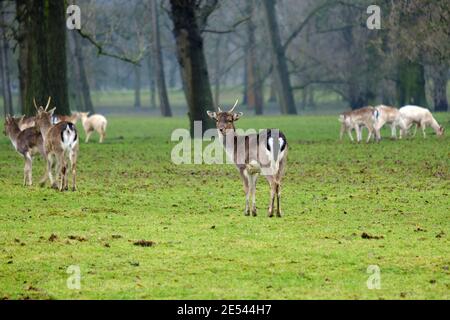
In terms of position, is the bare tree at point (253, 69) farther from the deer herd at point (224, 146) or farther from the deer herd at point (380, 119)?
the deer herd at point (224, 146)

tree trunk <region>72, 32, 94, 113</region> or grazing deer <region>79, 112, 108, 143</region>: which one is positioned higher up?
tree trunk <region>72, 32, 94, 113</region>

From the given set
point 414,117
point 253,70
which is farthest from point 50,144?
point 253,70

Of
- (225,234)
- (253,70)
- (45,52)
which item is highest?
(45,52)

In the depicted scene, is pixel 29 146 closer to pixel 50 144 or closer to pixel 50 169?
pixel 50 169

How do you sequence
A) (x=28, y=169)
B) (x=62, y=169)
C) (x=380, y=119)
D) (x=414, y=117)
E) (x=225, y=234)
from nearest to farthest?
(x=225, y=234) < (x=62, y=169) < (x=28, y=169) < (x=380, y=119) < (x=414, y=117)

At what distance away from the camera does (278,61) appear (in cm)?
6341

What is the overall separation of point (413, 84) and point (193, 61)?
17.6 m

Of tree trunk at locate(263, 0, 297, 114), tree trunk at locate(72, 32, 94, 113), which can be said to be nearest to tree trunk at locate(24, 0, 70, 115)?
tree trunk at locate(72, 32, 94, 113)

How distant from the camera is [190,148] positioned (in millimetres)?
32438

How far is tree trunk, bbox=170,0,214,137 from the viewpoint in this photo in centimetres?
3641

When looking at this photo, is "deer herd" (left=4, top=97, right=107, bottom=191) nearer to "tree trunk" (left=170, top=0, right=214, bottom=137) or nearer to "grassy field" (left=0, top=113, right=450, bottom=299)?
"grassy field" (left=0, top=113, right=450, bottom=299)

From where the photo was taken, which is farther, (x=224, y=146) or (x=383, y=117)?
(x=383, y=117)

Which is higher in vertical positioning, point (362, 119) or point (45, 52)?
Answer: point (45, 52)

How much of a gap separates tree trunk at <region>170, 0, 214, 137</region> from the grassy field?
1098 centimetres
